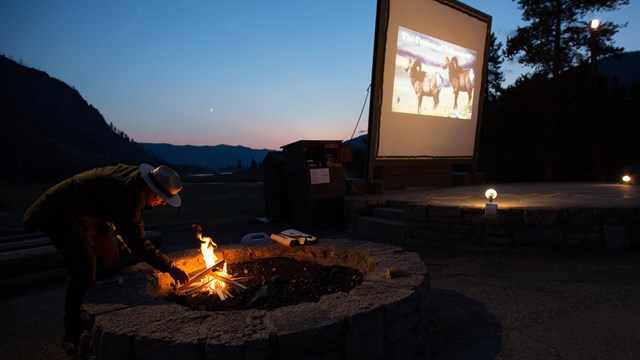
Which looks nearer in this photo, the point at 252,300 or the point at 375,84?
the point at 252,300

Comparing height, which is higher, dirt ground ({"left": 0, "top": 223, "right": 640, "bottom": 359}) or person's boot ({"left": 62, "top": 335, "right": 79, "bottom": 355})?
dirt ground ({"left": 0, "top": 223, "right": 640, "bottom": 359})

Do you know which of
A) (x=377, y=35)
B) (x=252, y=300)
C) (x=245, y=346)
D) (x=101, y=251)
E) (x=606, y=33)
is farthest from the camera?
(x=606, y=33)

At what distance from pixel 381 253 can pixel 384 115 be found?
216 inches

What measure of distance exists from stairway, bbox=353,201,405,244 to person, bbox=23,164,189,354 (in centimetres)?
423

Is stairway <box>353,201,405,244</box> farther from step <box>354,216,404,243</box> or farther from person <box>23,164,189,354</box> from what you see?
person <box>23,164,189,354</box>

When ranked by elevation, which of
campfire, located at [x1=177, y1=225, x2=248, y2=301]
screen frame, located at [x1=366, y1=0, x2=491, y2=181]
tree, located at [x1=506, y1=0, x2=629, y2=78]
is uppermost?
tree, located at [x1=506, y1=0, x2=629, y2=78]

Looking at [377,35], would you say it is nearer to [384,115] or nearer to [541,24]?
[384,115]

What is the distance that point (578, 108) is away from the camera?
17.1 metres

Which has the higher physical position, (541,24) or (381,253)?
(541,24)

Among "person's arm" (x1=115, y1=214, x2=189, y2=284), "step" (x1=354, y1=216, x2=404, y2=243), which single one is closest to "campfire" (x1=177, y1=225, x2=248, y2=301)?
"person's arm" (x1=115, y1=214, x2=189, y2=284)

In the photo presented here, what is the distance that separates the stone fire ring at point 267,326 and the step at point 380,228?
3.52 metres

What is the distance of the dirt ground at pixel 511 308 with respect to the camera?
8.41 feet

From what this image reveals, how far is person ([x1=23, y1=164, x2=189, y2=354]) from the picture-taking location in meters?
2.61

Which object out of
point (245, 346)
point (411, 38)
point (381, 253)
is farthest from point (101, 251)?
point (411, 38)
